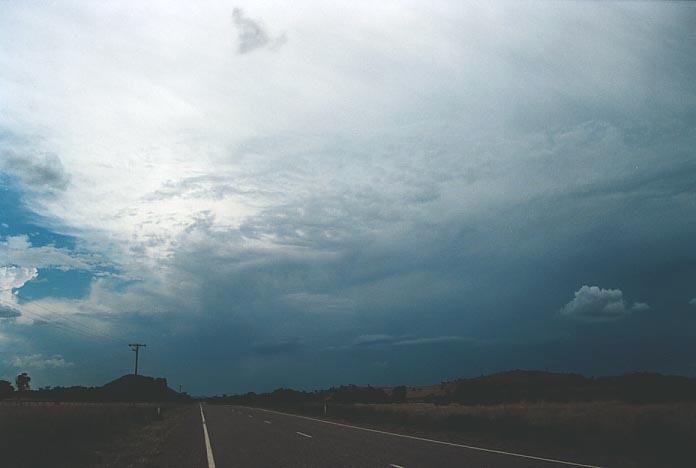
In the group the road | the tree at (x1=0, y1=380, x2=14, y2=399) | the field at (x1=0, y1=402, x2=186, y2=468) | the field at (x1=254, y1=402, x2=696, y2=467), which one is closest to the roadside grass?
the field at (x1=0, y1=402, x2=186, y2=468)

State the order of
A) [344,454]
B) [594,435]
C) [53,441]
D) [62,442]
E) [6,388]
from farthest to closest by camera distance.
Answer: [6,388] < [62,442] < [594,435] < [53,441] < [344,454]

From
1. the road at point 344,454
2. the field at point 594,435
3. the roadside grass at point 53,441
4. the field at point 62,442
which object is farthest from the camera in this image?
the field at point 62,442

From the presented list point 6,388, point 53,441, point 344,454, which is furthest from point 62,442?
point 6,388

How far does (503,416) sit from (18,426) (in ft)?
62.8

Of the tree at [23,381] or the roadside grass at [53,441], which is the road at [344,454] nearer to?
the roadside grass at [53,441]

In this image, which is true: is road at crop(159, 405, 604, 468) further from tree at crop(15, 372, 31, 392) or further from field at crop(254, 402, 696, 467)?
tree at crop(15, 372, 31, 392)

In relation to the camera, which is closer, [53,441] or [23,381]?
[53,441]

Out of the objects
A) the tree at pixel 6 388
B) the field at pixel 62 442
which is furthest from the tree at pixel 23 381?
the field at pixel 62 442

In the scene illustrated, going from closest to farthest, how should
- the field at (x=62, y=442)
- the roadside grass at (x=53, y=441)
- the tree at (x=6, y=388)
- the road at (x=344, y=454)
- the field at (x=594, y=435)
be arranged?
the road at (x=344, y=454) < the field at (x=594, y=435) < the roadside grass at (x=53, y=441) < the field at (x=62, y=442) < the tree at (x=6, y=388)

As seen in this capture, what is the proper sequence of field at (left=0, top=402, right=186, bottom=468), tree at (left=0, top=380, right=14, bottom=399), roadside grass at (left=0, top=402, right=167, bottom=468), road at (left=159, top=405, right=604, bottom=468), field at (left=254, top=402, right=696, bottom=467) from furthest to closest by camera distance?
1. tree at (left=0, top=380, right=14, bottom=399)
2. field at (left=0, top=402, right=186, bottom=468)
3. roadside grass at (left=0, top=402, right=167, bottom=468)
4. field at (left=254, top=402, right=696, bottom=467)
5. road at (left=159, top=405, right=604, bottom=468)

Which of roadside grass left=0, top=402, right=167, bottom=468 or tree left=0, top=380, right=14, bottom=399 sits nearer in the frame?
roadside grass left=0, top=402, right=167, bottom=468

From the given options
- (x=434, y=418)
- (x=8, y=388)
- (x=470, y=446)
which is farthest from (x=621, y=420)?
(x=8, y=388)

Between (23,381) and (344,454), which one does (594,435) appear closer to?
(344,454)

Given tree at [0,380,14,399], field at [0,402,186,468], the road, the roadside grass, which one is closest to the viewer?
the road
